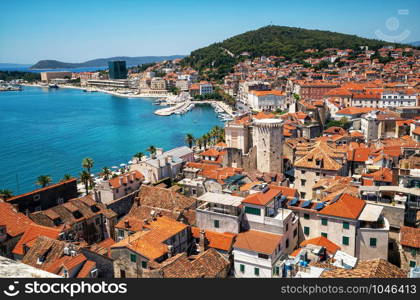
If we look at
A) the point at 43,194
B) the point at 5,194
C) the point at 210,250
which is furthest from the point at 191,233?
the point at 5,194

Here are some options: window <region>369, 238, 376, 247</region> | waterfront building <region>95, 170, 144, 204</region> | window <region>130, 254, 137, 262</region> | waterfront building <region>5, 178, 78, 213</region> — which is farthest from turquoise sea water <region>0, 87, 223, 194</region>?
window <region>369, 238, 376, 247</region>

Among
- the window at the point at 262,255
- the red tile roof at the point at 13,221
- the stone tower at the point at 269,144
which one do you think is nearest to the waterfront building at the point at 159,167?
the stone tower at the point at 269,144

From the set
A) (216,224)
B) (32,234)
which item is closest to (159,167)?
(216,224)

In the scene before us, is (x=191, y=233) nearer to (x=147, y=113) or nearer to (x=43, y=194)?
(x=43, y=194)

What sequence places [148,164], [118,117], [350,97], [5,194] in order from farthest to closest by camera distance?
[118,117], [350,97], [148,164], [5,194]

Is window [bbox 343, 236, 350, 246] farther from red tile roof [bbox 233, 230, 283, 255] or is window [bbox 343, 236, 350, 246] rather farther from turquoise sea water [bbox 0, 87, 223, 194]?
turquoise sea water [bbox 0, 87, 223, 194]
